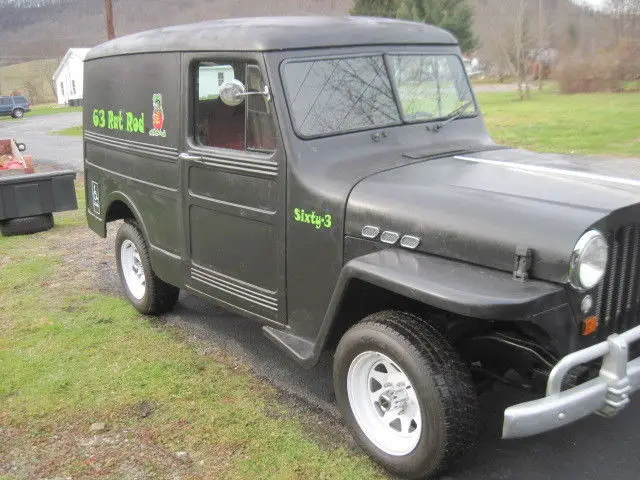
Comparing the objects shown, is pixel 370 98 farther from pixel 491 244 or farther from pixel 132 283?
pixel 132 283

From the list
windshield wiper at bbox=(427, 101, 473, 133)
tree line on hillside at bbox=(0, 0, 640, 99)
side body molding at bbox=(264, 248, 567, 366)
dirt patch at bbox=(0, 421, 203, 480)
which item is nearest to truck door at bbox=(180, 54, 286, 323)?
side body molding at bbox=(264, 248, 567, 366)

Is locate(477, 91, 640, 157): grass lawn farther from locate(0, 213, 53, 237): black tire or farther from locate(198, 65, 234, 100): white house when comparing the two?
locate(198, 65, 234, 100): white house

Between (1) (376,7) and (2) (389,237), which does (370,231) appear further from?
(1) (376,7)

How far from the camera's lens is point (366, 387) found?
11.1 feet

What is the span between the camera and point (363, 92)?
393cm

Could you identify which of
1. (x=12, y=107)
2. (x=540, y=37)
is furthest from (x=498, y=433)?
(x=12, y=107)

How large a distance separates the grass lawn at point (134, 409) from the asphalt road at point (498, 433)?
153 mm

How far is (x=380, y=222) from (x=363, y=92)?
1.01 meters

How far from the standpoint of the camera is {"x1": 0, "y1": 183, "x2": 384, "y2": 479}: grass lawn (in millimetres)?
3398

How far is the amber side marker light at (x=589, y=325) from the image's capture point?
286 centimetres

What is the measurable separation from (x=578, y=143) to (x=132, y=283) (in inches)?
467

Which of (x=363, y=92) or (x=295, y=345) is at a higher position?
(x=363, y=92)

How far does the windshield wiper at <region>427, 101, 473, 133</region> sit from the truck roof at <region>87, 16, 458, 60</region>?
44 cm

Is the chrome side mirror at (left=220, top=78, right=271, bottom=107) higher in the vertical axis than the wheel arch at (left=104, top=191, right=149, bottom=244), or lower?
higher
